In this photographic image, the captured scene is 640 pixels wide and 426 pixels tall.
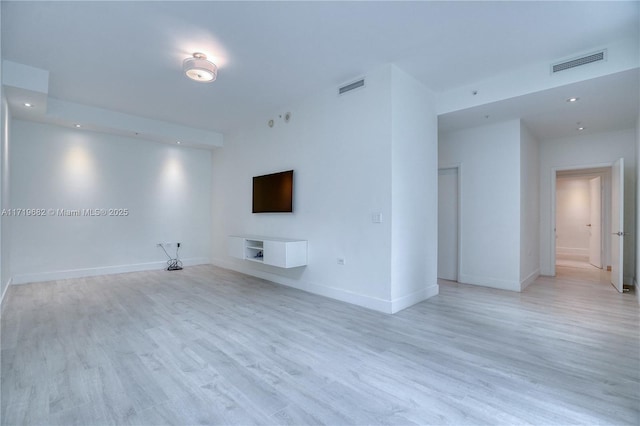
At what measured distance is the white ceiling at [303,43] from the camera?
8.79 feet

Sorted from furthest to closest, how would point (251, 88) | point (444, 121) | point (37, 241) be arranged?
point (37, 241) < point (444, 121) < point (251, 88)

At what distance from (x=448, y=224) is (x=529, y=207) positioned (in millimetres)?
1380

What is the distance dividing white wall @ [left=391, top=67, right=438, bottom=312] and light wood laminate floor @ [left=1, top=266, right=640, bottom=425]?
34cm

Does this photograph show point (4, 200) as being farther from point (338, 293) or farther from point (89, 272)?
point (338, 293)

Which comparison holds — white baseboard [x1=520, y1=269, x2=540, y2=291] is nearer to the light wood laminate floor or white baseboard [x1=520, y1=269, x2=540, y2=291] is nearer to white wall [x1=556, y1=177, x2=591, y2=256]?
the light wood laminate floor

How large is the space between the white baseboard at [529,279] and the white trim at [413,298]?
146 centimetres

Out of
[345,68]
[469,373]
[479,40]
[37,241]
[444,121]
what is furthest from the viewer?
[37,241]

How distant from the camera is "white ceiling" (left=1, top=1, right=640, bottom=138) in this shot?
2.68 m

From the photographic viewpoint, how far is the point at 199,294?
4477 mm

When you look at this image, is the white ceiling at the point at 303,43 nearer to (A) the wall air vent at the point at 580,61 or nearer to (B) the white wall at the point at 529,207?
(A) the wall air vent at the point at 580,61

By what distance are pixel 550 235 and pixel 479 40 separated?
4711mm

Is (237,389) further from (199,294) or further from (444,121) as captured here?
(444,121)

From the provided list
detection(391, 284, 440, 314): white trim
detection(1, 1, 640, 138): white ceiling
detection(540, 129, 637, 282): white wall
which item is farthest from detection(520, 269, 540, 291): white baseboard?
detection(1, 1, 640, 138): white ceiling

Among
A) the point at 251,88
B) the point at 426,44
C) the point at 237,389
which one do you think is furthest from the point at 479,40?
the point at 237,389
